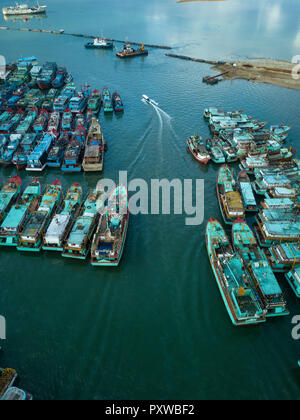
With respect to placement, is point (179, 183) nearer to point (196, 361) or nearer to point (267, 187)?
point (267, 187)

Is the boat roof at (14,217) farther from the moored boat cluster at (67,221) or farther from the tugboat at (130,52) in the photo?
the tugboat at (130,52)

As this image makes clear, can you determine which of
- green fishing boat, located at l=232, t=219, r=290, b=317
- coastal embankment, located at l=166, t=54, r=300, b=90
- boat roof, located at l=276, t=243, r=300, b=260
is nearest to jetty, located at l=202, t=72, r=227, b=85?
coastal embankment, located at l=166, t=54, r=300, b=90

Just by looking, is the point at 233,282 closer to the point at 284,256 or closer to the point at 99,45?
the point at 284,256

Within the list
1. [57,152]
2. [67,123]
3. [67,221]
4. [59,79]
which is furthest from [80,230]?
[59,79]

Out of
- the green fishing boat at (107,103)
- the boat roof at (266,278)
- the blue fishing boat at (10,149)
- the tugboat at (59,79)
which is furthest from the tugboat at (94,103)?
the boat roof at (266,278)

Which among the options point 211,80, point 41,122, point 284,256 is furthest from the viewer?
point 211,80

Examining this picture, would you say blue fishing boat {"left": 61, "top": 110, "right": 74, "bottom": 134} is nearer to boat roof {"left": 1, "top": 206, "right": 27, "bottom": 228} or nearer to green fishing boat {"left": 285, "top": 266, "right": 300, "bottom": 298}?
boat roof {"left": 1, "top": 206, "right": 27, "bottom": 228}
